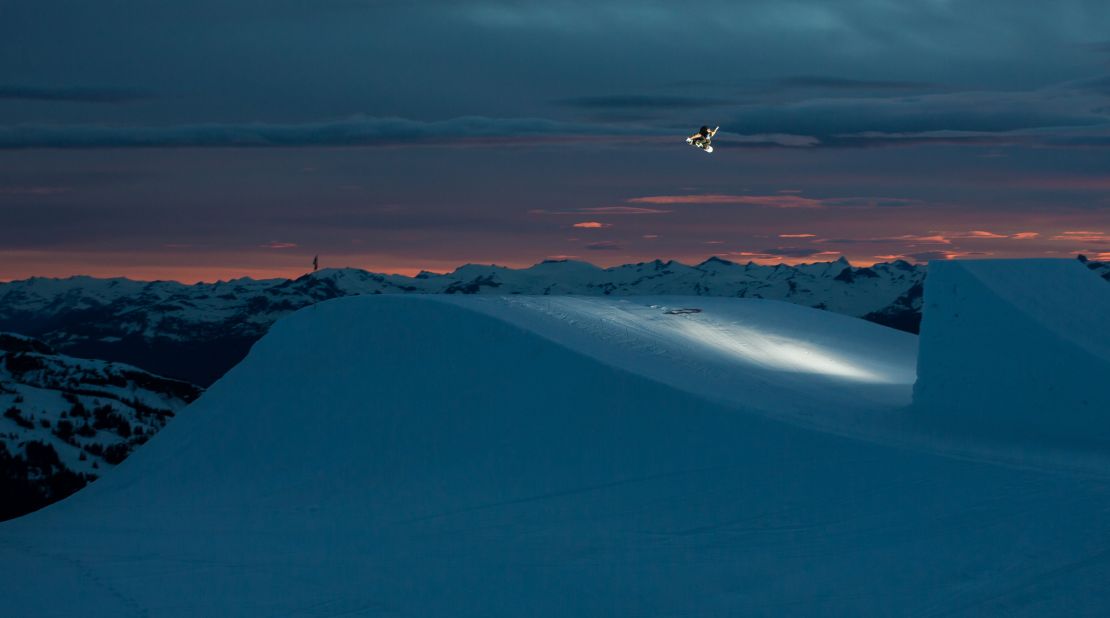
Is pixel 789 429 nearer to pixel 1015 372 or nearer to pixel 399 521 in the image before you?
pixel 1015 372

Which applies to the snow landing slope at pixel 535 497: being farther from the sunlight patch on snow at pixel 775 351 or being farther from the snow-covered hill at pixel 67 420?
the snow-covered hill at pixel 67 420

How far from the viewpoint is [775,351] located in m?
27.5

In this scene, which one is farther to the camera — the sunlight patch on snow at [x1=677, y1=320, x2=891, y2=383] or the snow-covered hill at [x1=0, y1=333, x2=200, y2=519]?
the sunlight patch on snow at [x1=677, y1=320, x2=891, y2=383]

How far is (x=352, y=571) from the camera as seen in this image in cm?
1534

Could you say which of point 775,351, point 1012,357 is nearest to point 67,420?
point 775,351

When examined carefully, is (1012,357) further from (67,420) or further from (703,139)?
(67,420)

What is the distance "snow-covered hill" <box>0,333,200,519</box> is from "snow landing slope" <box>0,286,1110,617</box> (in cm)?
140

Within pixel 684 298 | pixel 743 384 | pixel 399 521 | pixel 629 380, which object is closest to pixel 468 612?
pixel 399 521

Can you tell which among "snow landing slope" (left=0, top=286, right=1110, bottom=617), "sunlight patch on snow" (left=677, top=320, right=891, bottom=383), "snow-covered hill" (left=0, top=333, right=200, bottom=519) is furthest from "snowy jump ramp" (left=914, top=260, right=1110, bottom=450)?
"snow-covered hill" (left=0, top=333, right=200, bottom=519)

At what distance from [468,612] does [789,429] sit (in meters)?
7.48

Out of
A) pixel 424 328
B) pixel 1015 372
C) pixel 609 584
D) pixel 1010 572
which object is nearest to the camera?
pixel 1010 572

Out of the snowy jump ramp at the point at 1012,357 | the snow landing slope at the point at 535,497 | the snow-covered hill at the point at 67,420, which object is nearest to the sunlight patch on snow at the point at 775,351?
the snow landing slope at the point at 535,497

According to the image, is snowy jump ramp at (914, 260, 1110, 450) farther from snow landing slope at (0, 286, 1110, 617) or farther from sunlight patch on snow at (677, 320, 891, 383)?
sunlight patch on snow at (677, 320, 891, 383)

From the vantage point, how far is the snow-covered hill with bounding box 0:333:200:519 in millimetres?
22141
